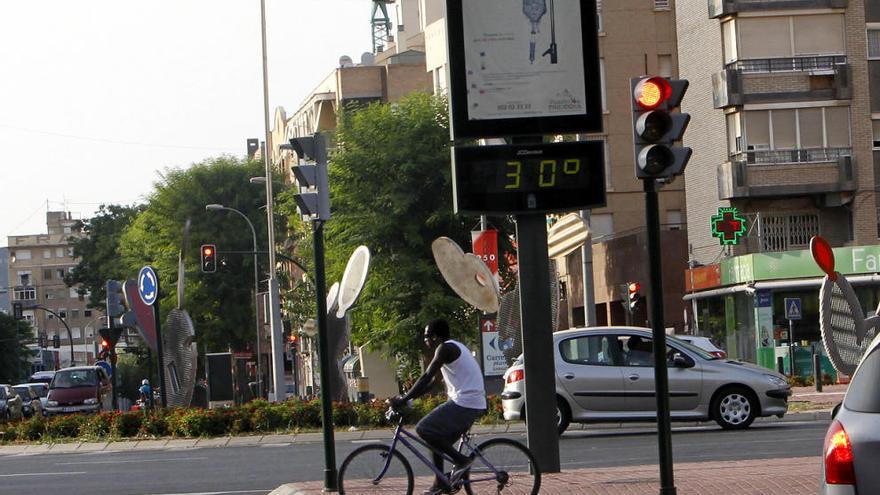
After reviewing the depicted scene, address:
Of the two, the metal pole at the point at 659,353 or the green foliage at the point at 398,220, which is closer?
the metal pole at the point at 659,353

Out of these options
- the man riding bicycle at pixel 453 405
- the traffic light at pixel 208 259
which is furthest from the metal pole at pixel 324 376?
the traffic light at pixel 208 259

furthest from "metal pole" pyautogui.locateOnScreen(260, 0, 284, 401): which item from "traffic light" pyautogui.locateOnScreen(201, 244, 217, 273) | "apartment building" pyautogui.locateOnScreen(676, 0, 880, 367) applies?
"apartment building" pyautogui.locateOnScreen(676, 0, 880, 367)

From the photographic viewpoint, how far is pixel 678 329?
56.3 m

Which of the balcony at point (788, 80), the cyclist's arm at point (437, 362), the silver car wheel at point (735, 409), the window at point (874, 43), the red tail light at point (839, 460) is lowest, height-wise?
the silver car wheel at point (735, 409)

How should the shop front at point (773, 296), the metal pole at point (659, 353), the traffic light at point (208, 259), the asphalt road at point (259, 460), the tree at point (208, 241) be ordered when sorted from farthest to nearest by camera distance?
the tree at point (208, 241)
the traffic light at point (208, 259)
the shop front at point (773, 296)
the asphalt road at point (259, 460)
the metal pole at point (659, 353)

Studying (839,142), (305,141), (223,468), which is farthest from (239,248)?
(305,141)

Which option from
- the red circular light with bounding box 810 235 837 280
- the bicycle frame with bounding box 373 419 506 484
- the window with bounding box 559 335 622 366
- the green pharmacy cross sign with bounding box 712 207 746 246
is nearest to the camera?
the bicycle frame with bounding box 373 419 506 484

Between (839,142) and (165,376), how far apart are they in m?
24.0

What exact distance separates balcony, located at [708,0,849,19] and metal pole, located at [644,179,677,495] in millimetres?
38946

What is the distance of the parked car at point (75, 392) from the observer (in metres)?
60.7

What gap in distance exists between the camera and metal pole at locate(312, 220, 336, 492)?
15398 millimetres

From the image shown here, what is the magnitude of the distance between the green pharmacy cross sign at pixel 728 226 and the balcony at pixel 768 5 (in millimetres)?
6736

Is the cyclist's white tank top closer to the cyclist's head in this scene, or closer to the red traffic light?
the cyclist's head

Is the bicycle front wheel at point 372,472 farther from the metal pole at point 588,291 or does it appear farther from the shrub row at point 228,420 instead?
the metal pole at point 588,291
